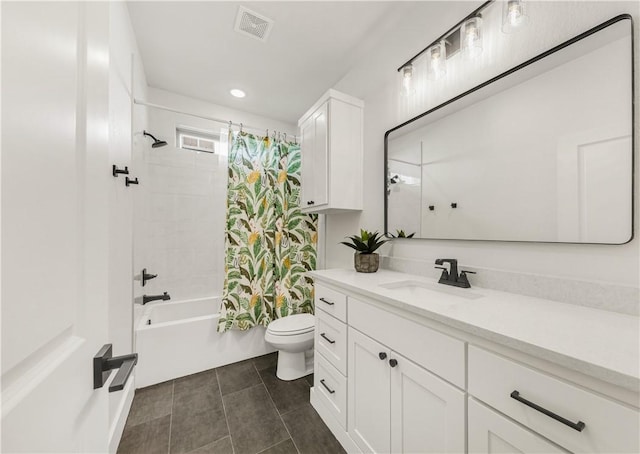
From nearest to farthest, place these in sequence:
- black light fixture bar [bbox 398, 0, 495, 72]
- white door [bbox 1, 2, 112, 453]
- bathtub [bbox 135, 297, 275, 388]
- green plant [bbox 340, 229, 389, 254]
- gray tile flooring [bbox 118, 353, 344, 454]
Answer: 1. white door [bbox 1, 2, 112, 453]
2. black light fixture bar [bbox 398, 0, 495, 72]
3. gray tile flooring [bbox 118, 353, 344, 454]
4. green plant [bbox 340, 229, 389, 254]
5. bathtub [bbox 135, 297, 275, 388]

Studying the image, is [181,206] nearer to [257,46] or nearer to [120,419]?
[257,46]

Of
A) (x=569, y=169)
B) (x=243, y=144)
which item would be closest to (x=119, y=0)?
(x=243, y=144)

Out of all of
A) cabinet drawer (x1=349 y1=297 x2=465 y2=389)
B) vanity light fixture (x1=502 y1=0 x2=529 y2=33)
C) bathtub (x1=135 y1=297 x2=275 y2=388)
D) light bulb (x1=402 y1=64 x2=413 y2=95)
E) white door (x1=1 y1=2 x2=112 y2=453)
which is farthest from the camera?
bathtub (x1=135 y1=297 x2=275 y2=388)

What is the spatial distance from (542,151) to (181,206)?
2.86 m

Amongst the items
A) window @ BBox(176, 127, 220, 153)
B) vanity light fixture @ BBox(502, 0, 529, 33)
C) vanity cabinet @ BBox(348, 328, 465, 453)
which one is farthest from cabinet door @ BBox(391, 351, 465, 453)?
window @ BBox(176, 127, 220, 153)

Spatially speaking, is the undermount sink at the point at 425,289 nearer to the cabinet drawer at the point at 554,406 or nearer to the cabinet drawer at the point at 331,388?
the cabinet drawer at the point at 554,406

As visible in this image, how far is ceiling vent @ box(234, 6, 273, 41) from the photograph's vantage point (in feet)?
5.20

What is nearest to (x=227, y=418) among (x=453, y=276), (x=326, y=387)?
(x=326, y=387)

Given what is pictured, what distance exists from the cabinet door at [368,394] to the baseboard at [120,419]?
1.23m

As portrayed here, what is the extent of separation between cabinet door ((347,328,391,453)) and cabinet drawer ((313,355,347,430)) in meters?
0.05

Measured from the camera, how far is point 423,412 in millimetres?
891

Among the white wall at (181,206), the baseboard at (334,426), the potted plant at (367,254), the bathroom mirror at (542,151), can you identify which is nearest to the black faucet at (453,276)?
the bathroom mirror at (542,151)

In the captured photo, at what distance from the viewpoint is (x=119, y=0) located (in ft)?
4.60

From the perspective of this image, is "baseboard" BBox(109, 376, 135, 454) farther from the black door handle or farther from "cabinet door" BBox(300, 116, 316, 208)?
"cabinet door" BBox(300, 116, 316, 208)
